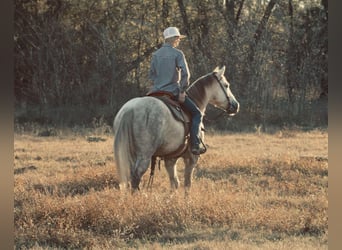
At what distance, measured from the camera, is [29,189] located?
18.0 feet

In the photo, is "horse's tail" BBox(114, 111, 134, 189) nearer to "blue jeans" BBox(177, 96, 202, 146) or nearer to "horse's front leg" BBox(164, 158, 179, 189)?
"horse's front leg" BBox(164, 158, 179, 189)

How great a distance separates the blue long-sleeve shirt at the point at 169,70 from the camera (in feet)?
18.8

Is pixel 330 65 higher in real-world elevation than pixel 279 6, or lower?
lower

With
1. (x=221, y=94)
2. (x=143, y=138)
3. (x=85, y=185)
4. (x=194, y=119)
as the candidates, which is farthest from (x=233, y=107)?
(x=85, y=185)

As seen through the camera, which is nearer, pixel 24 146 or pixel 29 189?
pixel 29 189

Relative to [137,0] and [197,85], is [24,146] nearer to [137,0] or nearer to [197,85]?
[197,85]

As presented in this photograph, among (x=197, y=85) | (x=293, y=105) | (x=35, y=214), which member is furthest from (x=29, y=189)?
(x=293, y=105)

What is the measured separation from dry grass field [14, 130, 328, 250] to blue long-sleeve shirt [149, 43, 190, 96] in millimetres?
1078

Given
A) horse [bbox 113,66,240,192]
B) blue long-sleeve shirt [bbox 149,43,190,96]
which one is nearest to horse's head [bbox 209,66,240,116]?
horse [bbox 113,66,240,192]

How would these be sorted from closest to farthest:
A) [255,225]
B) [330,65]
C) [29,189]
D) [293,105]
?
[330,65] < [255,225] < [29,189] < [293,105]

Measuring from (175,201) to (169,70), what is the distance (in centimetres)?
167

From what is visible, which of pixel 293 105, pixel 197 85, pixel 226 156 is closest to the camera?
pixel 197 85

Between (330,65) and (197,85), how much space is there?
495 centimetres

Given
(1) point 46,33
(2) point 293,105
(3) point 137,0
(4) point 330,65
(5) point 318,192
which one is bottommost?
(5) point 318,192
